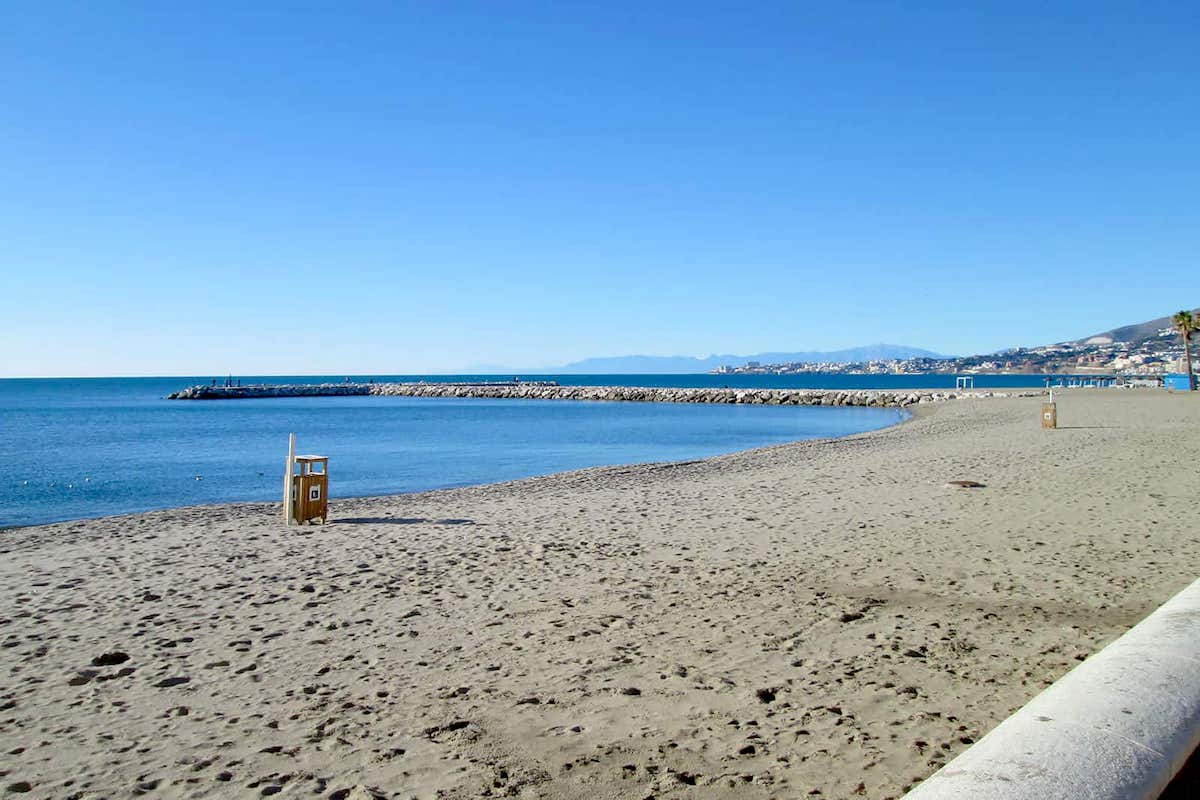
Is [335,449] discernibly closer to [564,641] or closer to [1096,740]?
[564,641]

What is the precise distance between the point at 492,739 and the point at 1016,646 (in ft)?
11.5

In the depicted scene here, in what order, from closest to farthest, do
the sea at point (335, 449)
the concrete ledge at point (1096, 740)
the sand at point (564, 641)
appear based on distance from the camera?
the concrete ledge at point (1096, 740) → the sand at point (564, 641) → the sea at point (335, 449)

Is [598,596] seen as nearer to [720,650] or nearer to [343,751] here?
[720,650]

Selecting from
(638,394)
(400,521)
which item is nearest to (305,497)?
(400,521)

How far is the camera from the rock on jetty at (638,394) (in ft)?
220

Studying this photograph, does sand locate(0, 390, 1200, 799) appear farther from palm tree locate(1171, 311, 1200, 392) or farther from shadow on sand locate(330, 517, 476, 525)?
palm tree locate(1171, 311, 1200, 392)

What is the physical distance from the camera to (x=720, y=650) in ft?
19.1

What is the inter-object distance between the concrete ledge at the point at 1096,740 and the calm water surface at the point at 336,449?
17469 millimetres

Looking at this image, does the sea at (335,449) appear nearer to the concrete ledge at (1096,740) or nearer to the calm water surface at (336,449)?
the calm water surface at (336,449)

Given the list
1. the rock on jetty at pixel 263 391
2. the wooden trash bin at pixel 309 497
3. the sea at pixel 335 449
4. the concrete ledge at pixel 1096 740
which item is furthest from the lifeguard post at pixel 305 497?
the rock on jetty at pixel 263 391

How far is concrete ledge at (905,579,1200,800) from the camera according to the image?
8.25 feet

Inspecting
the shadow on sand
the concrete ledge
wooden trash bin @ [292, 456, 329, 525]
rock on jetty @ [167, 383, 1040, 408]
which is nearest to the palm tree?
rock on jetty @ [167, 383, 1040, 408]

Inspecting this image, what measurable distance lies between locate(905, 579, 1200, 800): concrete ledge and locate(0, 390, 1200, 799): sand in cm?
96

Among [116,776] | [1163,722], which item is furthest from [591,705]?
[1163,722]
